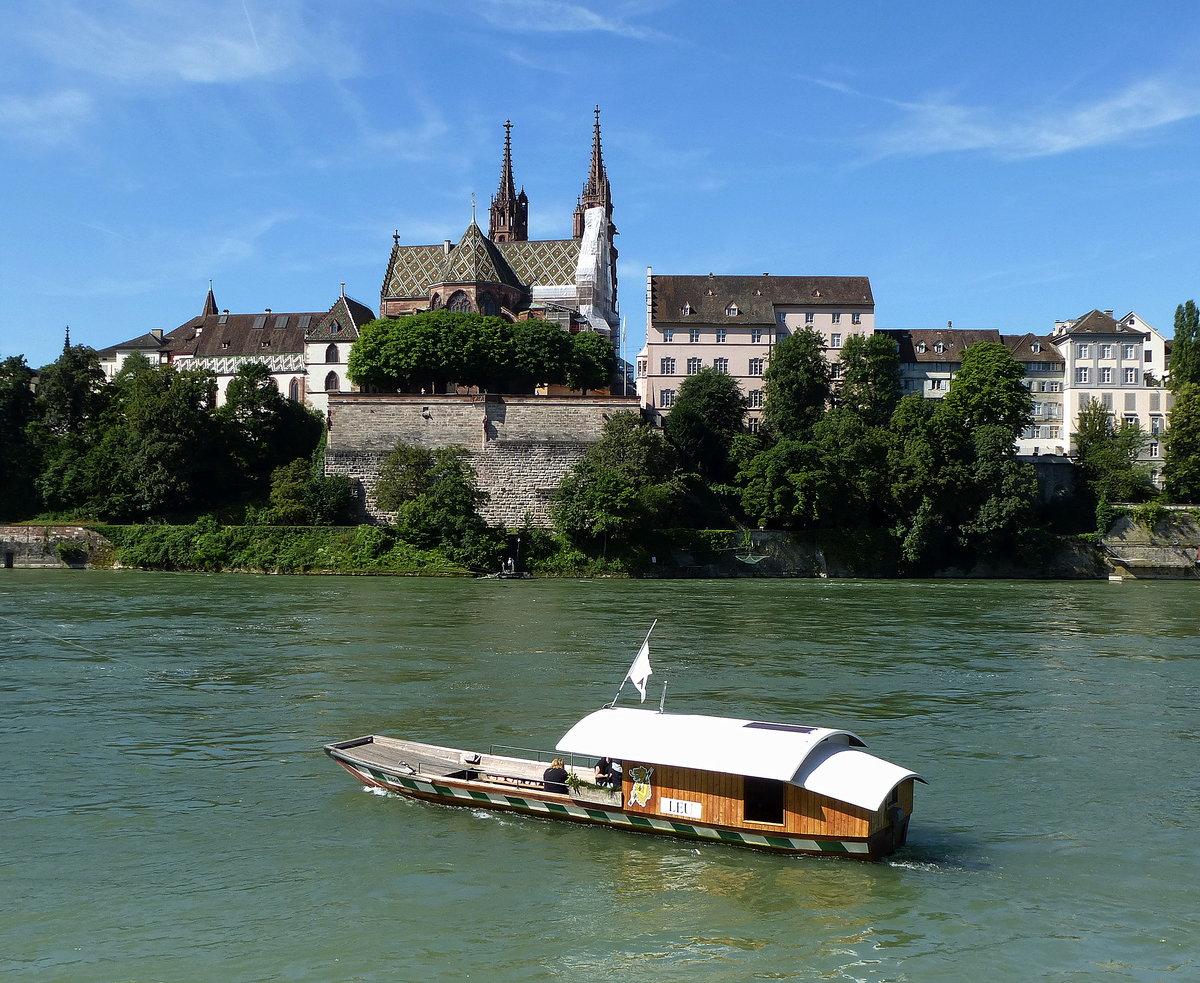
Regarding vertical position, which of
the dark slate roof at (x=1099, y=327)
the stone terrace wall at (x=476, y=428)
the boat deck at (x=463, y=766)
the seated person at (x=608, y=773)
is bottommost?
the boat deck at (x=463, y=766)

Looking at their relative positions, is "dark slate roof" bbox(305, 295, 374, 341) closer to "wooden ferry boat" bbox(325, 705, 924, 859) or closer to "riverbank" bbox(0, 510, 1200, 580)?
"riverbank" bbox(0, 510, 1200, 580)

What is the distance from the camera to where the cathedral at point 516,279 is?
300 feet

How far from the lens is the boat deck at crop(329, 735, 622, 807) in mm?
17734

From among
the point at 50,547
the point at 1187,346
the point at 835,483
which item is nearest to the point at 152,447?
the point at 50,547

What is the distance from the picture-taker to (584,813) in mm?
17641

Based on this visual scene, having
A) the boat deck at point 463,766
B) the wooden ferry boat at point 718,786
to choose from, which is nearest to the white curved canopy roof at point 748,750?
the wooden ferry boat at point 718,786

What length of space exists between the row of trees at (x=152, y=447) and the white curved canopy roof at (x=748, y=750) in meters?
56.0

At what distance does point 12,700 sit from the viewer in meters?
26.7

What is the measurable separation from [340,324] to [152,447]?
89.4 ft

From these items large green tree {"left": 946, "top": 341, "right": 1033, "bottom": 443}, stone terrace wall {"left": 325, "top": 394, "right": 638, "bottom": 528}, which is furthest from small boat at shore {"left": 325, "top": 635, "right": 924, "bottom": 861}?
large green tree {"left": 946, "top": 341, "right": 1033, "bottom": 443}

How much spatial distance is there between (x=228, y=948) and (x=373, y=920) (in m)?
1.66

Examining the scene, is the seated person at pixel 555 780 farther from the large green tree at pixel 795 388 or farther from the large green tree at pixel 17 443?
the large green tree at pixel 17 443

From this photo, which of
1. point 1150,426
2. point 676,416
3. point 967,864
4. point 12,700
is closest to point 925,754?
Answer: point 967,864

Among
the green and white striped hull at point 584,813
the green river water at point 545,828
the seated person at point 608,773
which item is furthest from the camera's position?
the seated person at point 608,773
